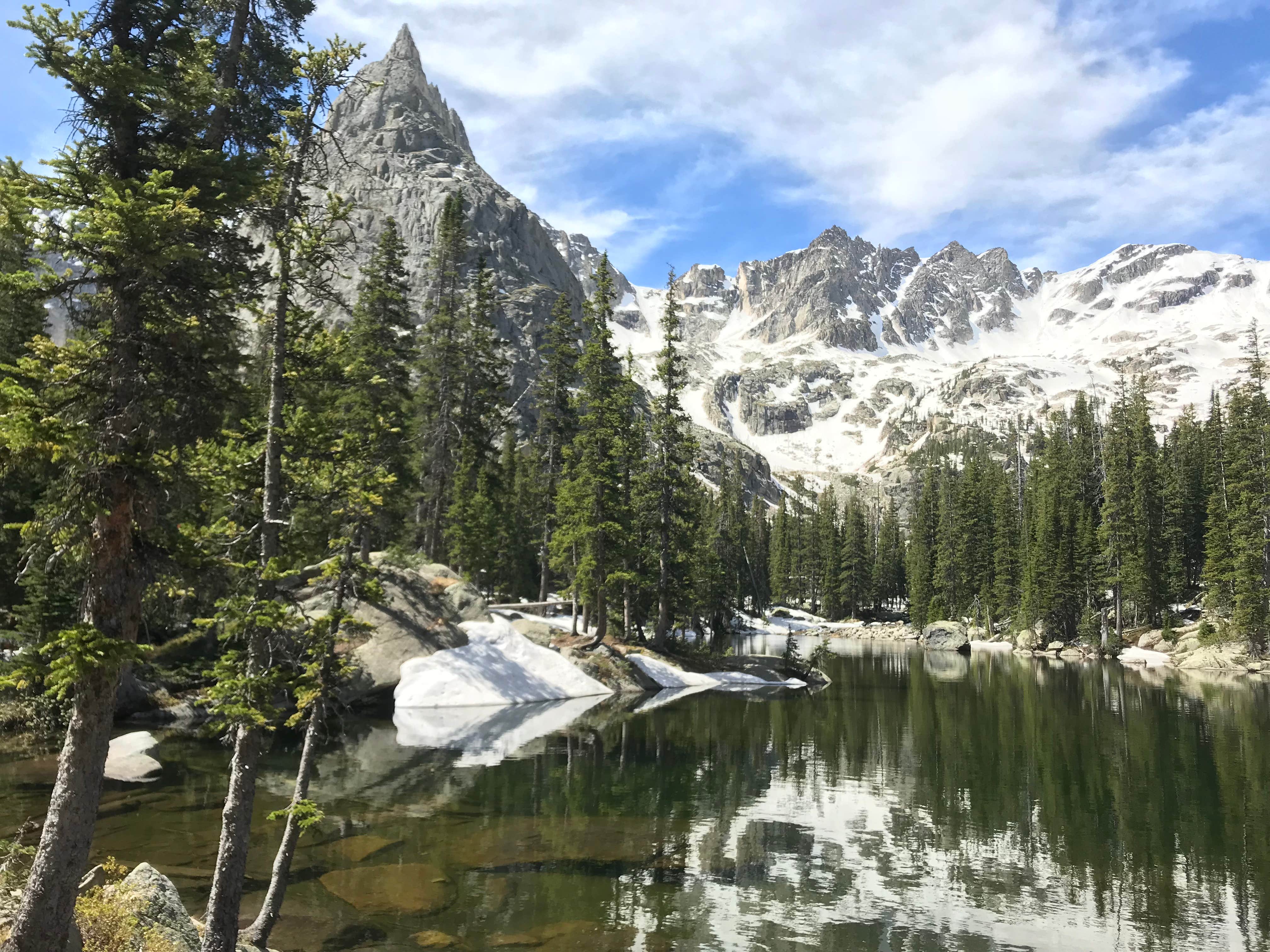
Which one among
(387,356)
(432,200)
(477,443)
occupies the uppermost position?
(432,200)

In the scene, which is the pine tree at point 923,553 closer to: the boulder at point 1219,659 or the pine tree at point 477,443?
the boulder at point 1219,659

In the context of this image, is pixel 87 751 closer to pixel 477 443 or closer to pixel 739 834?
pixel 739 834

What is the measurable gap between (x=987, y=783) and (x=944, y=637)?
6886cm

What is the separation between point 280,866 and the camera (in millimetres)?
10648

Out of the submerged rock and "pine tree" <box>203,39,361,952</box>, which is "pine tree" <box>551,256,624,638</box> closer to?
the submerged rock

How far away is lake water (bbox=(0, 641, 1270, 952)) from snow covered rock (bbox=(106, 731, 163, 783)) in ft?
1.30

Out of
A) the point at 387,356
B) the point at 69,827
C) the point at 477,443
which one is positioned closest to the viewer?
the point at 69,827

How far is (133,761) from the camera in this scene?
773 inches

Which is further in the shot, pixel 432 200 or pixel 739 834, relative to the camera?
pixel 432 200

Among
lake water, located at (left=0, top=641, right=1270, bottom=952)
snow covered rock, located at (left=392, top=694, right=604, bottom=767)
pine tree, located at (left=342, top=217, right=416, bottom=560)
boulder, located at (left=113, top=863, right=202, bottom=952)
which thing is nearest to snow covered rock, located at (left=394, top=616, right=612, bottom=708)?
snow covered rock, located at (left=392, top=694, right=604, bottom=767)

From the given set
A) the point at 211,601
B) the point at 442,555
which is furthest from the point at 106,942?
the point at 442,555

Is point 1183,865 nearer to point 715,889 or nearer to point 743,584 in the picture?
point 715,889

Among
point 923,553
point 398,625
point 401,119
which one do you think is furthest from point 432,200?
point 398,625

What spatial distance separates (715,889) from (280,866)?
7552 mm
